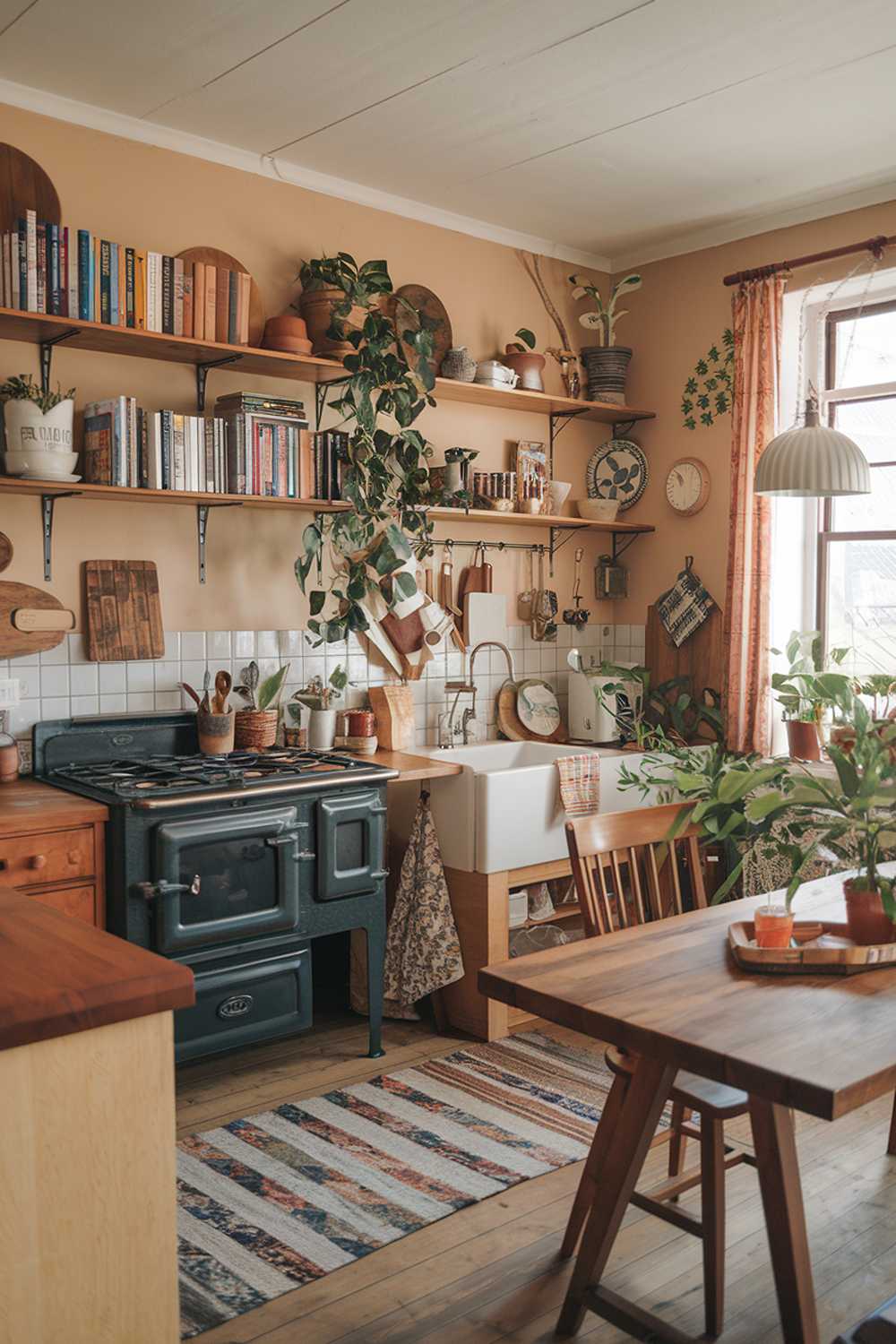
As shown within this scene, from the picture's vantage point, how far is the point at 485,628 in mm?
4539

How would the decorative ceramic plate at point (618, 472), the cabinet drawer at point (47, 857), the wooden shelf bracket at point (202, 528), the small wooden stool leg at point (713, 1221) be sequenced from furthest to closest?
the decorative ceramic plate at point (618, 472) < the wooden shelf bracket at point (202, 528) < the cabinet drawer at point (47, 857) < the small wooden stool leg at point (713, 1221)

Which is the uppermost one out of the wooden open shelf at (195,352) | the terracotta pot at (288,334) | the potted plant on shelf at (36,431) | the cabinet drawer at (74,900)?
the terracotta pot at (288,334)

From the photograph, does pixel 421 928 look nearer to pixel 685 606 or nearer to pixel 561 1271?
pixel 561 1271

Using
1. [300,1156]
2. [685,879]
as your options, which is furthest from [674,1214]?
[685,879]

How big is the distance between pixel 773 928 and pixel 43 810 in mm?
1780

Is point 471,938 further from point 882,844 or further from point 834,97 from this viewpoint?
point 834,97

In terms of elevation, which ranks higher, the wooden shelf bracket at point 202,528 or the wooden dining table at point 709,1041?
the wooden shelf bracket at point 202,528

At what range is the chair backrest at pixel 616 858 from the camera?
2.57 m

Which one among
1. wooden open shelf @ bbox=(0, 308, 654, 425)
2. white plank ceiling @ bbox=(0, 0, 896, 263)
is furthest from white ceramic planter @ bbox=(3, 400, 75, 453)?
white plank ceiling @ bbox=(0, 0, 896, 263)

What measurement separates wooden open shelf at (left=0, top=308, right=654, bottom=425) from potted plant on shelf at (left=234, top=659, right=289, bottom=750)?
957 mm

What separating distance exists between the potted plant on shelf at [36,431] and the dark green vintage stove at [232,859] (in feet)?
2.45

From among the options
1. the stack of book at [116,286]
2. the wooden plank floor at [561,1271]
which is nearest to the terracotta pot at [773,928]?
the wooden plank floor at [561,1271]

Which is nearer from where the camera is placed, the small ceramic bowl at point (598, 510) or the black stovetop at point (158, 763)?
the black stovetop at point (158, 763)

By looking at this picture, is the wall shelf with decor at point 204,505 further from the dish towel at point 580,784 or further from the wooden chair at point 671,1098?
the wooden chair at point 671,1098
